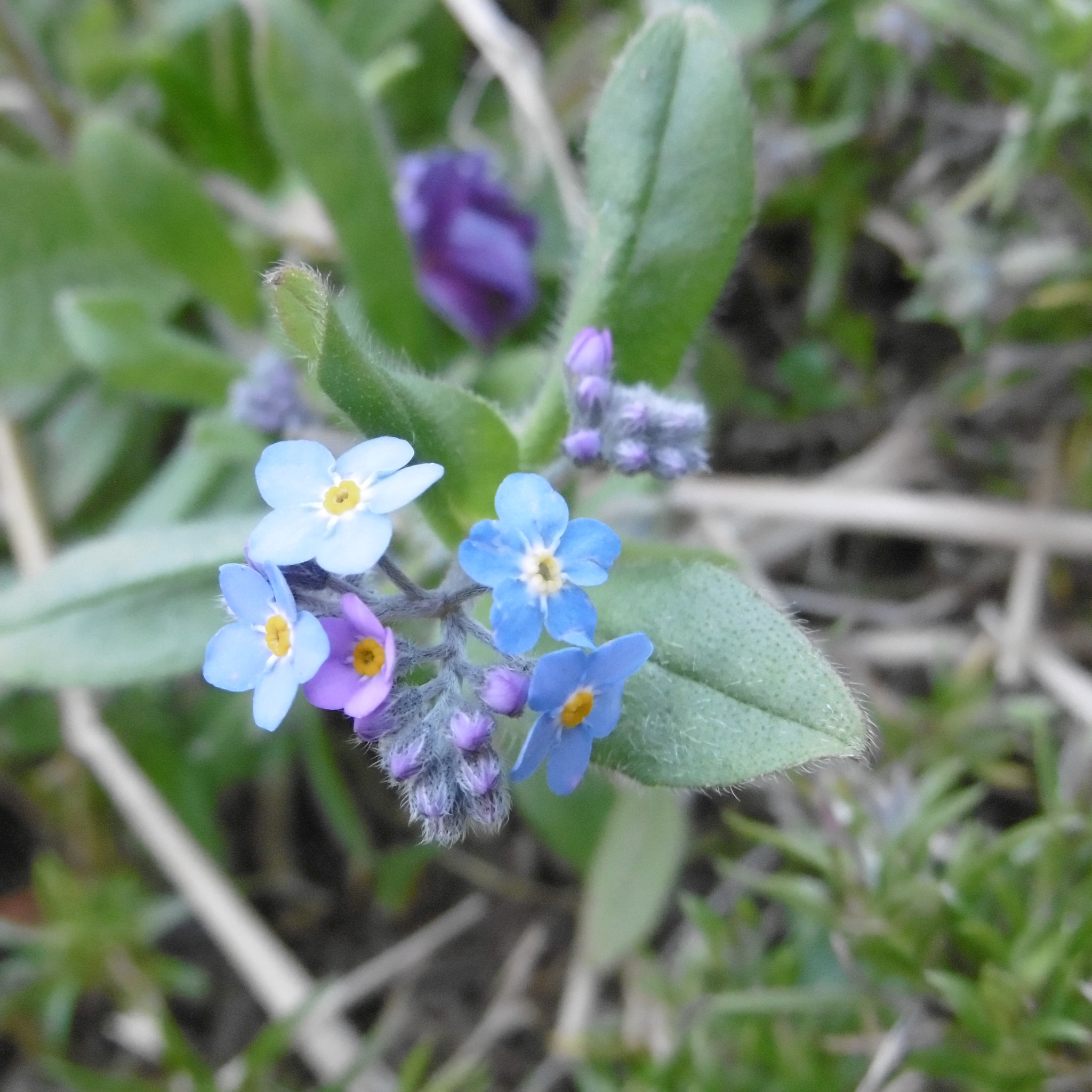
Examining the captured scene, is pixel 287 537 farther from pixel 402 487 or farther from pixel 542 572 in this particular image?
pixel 542 572

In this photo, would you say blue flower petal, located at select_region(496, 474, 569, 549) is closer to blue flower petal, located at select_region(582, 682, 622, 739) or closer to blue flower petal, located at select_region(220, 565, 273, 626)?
blue flower petal, located at select_region(582, 682, 622, 739)

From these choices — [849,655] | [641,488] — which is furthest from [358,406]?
[849,655]

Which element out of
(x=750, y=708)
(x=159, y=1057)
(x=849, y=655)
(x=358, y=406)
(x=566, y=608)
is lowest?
(x=159, y=1057)

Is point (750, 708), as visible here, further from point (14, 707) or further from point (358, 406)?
point (14, 707)

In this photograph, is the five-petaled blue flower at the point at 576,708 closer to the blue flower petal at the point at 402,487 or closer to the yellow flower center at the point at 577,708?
the yellow flower center at the point at 577,708

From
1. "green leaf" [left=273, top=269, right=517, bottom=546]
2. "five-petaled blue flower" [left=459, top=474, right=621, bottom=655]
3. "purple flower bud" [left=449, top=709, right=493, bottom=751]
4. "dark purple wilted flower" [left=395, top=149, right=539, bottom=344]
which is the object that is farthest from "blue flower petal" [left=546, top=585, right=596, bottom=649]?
"dark purple wilted flower" [left=395, top=149, right=539, bottom=344]

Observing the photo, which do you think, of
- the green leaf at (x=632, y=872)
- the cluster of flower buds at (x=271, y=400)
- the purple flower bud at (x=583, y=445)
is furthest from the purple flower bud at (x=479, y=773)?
the green leaf at (x=632, y=872)
